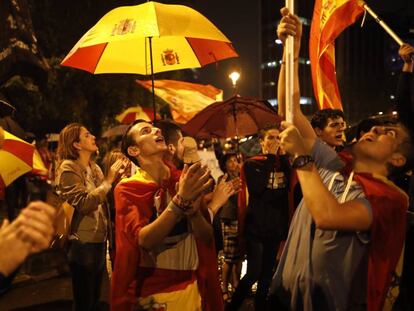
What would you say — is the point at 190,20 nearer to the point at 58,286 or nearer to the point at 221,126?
the point at 221,126

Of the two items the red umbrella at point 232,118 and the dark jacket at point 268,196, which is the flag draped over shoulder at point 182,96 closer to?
the red umbrella at point 232,118

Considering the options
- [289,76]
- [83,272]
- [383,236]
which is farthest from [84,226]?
[383,236]

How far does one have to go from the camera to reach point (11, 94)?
49.2 ft

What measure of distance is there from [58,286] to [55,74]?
12495 millimetres

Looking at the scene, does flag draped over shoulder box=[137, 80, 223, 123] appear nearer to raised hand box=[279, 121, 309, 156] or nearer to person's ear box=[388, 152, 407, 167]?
person's ear box=[388, 152, 407, 167]

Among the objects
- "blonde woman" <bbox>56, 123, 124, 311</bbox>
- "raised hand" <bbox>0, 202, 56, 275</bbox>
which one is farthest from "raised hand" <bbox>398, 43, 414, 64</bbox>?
"raised hand" <bbox>0, 202, 56, 275</bbox>

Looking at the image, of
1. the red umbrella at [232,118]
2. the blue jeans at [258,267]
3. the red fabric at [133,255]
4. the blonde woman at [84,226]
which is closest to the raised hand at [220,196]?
the red fabric at [133,255]

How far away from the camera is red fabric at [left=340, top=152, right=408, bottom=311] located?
2525mm

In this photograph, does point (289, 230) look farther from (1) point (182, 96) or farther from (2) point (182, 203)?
(1) point (182, 96)

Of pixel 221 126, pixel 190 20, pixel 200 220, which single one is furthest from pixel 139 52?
pixel 200 220

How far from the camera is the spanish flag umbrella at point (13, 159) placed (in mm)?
4000

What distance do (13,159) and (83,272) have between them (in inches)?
49.5

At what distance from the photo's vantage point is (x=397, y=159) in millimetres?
2867

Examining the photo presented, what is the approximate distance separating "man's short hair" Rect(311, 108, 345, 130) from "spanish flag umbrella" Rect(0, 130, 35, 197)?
298 cm
